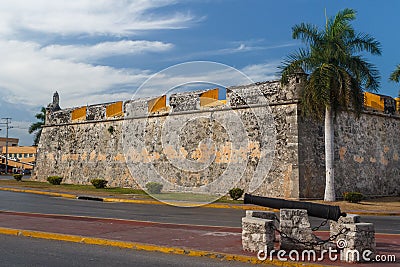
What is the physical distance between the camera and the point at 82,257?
7047 millimetres

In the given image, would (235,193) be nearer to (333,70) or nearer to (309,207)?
(333,70)

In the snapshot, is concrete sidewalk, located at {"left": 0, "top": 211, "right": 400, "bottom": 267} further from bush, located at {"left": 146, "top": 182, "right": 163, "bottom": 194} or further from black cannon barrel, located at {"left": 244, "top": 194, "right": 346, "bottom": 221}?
bush, located at {"left": 146, "top": 182, "right": 163, "bottom": 194}

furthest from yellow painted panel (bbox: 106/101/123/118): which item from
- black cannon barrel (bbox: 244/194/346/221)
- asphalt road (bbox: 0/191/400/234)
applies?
black cannon barrel (bbox: 244/194/346/221)

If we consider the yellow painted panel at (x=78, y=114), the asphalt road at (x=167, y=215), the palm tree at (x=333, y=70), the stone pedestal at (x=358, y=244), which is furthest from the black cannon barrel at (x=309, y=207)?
the yellow painted panel at (x=78, y=114)

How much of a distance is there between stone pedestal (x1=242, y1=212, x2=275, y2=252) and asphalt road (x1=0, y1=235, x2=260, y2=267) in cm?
55

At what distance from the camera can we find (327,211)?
23.3 feet

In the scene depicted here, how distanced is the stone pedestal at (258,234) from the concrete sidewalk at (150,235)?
0.59ft

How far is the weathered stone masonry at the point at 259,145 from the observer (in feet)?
67.2

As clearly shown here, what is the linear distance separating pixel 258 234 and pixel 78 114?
26.5 metres

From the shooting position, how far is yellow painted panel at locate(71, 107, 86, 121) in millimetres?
31255

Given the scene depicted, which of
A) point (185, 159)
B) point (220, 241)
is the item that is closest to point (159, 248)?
point (220, 241)

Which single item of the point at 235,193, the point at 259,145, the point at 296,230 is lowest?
the point at 296,230

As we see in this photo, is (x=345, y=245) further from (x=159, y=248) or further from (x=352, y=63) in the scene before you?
(x=352, y=63)

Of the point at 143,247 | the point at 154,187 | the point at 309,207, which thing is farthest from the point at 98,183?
the point at 309,207
